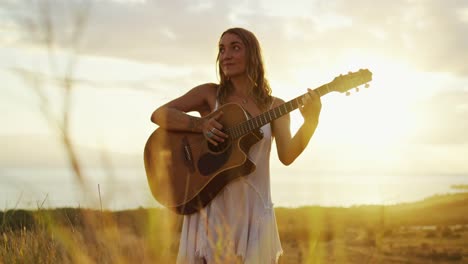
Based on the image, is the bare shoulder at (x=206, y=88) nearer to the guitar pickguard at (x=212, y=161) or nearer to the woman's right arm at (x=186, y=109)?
the woman's right arm at (x=186, y=109)

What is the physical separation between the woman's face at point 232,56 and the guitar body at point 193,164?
0.23 metres

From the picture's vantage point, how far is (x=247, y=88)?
4281 mm

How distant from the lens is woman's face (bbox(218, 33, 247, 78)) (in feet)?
13.6

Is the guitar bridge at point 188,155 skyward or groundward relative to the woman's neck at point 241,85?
groundward

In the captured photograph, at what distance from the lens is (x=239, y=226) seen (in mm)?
3932

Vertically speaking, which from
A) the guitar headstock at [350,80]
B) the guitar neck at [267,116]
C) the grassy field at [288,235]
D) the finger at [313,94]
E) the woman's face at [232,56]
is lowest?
the grassy field at [288,235]

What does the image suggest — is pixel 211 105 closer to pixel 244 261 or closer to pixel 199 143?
pixel 199 143

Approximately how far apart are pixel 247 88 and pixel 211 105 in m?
0.28

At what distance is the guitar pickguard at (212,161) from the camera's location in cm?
418

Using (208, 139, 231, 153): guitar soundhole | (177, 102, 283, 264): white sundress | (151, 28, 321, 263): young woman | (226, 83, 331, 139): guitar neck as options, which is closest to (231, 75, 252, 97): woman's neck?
(151, 28, 321, 263): young woman

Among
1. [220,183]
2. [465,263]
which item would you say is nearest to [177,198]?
[220,183]

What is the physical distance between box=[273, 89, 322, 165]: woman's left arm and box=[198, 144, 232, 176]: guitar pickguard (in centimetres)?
34

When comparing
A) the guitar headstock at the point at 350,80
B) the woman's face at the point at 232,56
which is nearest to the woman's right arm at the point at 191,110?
the woman's face at the point at 232,56

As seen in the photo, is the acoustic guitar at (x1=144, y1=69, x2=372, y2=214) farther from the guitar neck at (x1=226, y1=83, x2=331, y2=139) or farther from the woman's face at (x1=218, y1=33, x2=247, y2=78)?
the woman's face at (x1=218, y1=33, x2=247, y2=78)
